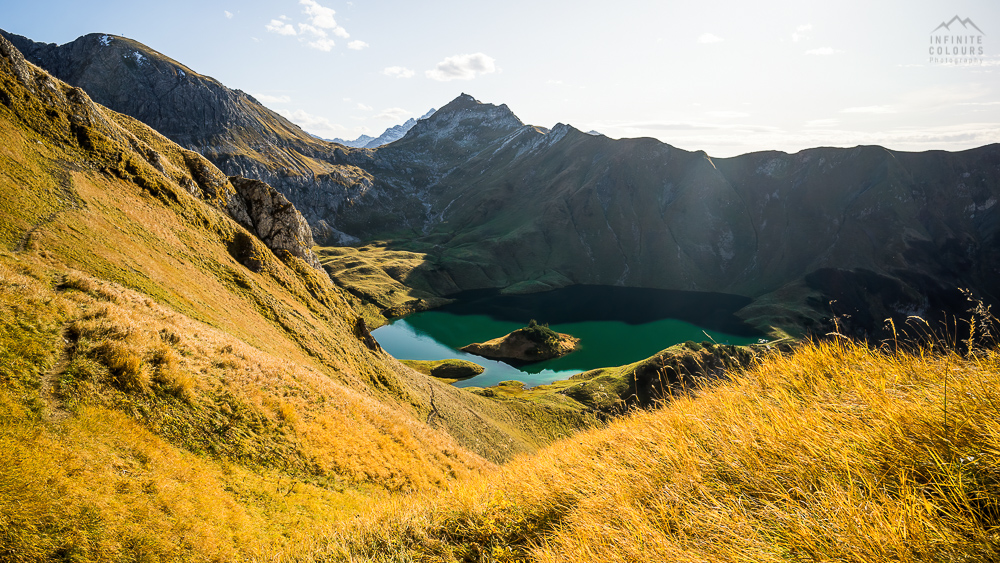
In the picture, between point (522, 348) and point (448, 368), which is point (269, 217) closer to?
point (448, 368)

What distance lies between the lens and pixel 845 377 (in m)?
5.38

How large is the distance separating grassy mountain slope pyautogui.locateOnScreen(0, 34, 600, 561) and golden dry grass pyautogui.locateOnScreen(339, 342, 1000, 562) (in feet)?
12.3

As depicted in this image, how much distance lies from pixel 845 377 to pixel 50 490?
13.6 meters

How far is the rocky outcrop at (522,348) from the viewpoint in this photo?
95812mm

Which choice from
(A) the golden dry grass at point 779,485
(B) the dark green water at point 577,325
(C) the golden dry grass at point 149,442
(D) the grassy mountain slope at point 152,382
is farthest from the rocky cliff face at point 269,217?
(B) the dark green water at point 577,325

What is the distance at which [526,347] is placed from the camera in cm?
9644

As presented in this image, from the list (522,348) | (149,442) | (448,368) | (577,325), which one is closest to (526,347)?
(522,348)

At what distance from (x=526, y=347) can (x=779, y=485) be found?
94.0 metres

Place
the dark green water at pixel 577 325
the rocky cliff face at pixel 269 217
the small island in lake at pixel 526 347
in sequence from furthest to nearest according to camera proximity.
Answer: the small island in lake at pixel 526 347, the dark green water at pixel 577 325, the rocky cliff face at pixel 269 217

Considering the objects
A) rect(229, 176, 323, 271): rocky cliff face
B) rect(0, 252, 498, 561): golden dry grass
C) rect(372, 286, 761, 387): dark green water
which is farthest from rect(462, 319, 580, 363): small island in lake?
rect(0, 252, 498, 561): golden dry grass

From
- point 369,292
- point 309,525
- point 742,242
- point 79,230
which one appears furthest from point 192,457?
point 742,242

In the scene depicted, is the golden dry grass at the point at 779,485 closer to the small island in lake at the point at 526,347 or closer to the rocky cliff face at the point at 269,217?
the rocky cliff face at the point at 269,217

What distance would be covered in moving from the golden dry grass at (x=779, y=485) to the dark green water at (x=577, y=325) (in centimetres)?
7251

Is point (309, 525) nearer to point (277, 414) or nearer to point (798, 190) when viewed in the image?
point (277, 414)
